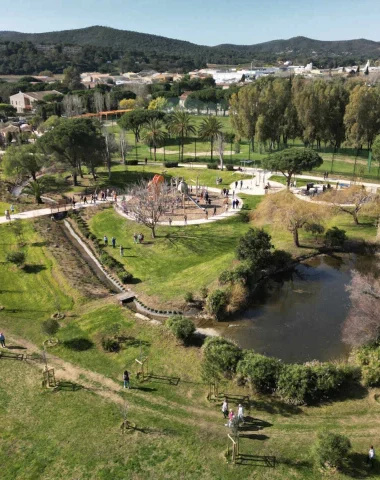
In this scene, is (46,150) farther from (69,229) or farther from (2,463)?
(2,463)

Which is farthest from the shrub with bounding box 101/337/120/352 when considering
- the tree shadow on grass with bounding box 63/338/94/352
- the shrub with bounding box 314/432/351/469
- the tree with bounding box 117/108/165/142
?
the tree with bounding box 117/108/165/142

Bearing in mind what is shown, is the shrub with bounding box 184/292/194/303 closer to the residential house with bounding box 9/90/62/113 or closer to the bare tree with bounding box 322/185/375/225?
the bare tree with bounding box 322/185/375/225

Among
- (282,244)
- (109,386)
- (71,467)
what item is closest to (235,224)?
(282,244)

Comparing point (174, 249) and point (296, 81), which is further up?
point (296, 81)

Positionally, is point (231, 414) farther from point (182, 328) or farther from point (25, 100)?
point (25, 100)

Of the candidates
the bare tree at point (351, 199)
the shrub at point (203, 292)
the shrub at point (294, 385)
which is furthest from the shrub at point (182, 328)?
the bare tree at point (351, 199)
